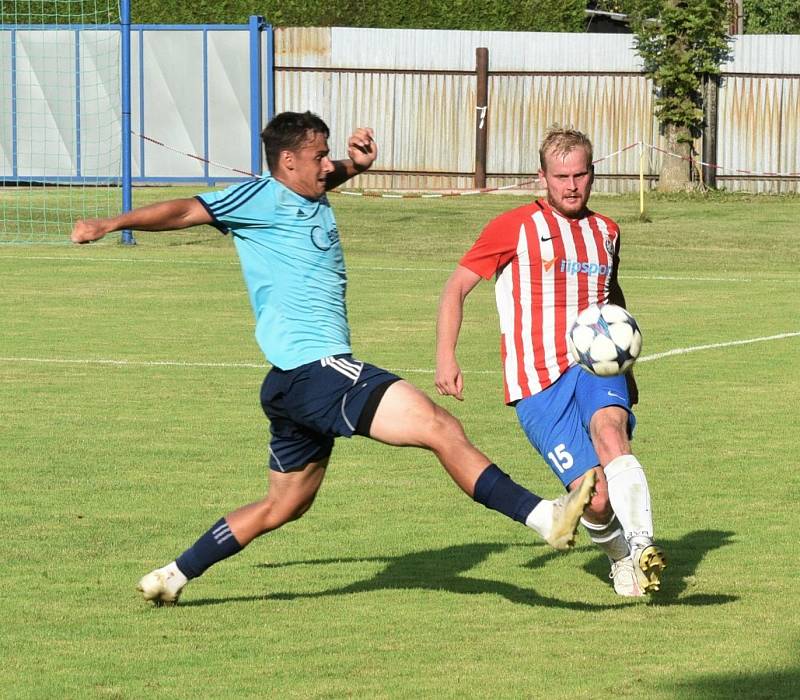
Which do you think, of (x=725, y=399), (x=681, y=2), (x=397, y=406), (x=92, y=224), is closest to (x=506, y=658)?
(x=397, y=406)

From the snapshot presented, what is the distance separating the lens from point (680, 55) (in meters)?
32.4

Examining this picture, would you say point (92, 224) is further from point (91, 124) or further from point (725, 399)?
point (91, 124)

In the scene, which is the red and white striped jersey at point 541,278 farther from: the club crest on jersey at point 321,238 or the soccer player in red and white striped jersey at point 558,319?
the club crest on jersey at point 321,238

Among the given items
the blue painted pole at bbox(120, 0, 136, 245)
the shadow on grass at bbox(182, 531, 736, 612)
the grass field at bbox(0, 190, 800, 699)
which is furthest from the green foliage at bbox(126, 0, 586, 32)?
the shadow on grass at bbox(182, 531, 736, 612)

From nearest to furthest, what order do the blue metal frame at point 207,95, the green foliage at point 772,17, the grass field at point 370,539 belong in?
the grass field at point 370,539 → the blue metal frame at point 207,95 → the green foliage at point 772,17

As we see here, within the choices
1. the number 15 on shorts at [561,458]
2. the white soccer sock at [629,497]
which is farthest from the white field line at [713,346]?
the white soccer sock at [629,497]

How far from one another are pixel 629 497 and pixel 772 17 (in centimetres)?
4850

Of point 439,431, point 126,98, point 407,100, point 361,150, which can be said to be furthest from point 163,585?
point 407,100

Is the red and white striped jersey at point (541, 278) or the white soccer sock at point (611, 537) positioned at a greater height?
the red and white striped jersey at point (541, 278)

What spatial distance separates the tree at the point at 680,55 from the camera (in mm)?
32219

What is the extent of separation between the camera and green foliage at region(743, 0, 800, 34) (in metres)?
51.4

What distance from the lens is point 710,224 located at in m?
27.5

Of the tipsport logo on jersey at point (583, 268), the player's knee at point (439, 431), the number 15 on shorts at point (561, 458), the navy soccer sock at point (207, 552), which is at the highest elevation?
the tipsport logo on jersey at point (583, 268)

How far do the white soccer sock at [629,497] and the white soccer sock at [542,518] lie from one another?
512 mm
